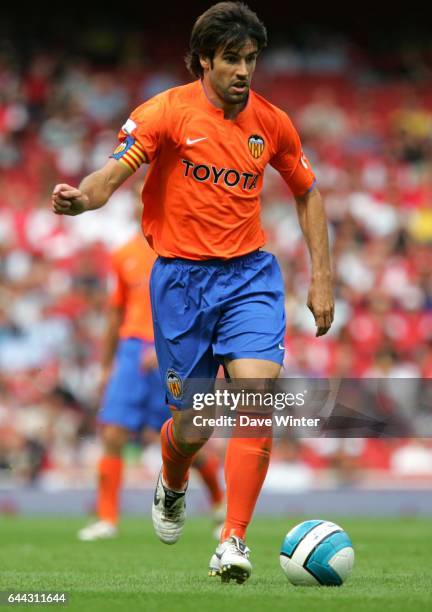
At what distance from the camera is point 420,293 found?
1800cm

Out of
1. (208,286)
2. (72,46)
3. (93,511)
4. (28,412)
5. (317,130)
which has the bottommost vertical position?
(93,511)

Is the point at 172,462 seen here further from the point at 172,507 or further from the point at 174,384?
the point at 174,384

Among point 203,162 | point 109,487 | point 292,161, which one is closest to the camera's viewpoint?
point 203,162

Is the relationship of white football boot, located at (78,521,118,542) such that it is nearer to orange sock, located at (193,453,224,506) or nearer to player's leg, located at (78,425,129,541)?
player's leg, located at (78,425,129,541)

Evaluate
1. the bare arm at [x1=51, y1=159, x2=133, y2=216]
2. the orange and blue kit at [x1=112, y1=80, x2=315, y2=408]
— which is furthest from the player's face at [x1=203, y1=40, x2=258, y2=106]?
the bare arm at [x1=51, y1=159, x2=133, y2=216]

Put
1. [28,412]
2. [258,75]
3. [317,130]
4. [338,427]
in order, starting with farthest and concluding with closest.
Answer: [258,75] → [317,130] → [28,412] → [338,427]

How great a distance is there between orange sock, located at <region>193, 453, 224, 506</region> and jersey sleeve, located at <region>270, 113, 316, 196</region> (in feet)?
12.5

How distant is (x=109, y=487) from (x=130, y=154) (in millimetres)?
4776

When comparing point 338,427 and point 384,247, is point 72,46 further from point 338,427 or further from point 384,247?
point 338,427

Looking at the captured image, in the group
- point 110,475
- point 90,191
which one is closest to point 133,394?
point 110,475

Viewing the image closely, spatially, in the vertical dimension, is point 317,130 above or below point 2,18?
below

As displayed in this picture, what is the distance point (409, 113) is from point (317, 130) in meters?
1.64

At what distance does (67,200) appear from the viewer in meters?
5.86

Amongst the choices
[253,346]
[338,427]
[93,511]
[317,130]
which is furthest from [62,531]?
[317,130]
